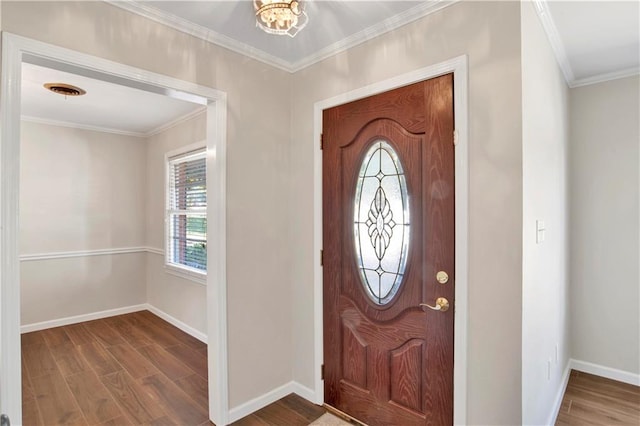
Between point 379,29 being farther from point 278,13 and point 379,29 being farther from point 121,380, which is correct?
point 121,380

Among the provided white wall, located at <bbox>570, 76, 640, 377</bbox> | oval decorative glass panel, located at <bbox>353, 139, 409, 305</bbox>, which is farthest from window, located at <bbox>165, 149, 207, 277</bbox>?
white wall, located at <bbox>570, 76, 640, 377</bbox>

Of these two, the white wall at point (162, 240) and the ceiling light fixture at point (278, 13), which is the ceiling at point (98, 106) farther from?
the ceiling light fixture at point (278, 13)

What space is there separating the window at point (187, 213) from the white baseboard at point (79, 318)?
1.08 meters

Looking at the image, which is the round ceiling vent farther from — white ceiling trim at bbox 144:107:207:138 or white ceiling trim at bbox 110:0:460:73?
white ceiling trim at bbox 110:0:460:73

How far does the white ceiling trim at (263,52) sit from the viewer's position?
1.82 m

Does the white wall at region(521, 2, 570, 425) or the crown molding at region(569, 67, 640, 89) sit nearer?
the white wall at region(521, 2, 570, 425)

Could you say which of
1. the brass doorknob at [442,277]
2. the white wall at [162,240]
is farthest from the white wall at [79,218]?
the brass doorknob at [442,277]

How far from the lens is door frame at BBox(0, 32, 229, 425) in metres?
1.45

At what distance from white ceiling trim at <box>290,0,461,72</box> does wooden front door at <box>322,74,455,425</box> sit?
39 centimetres

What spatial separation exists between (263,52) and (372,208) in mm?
1418

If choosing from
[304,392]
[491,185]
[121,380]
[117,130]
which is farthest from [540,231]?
[117,130]

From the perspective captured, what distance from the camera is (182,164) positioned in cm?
417

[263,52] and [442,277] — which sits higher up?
[263,52]

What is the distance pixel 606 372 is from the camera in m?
2.85
